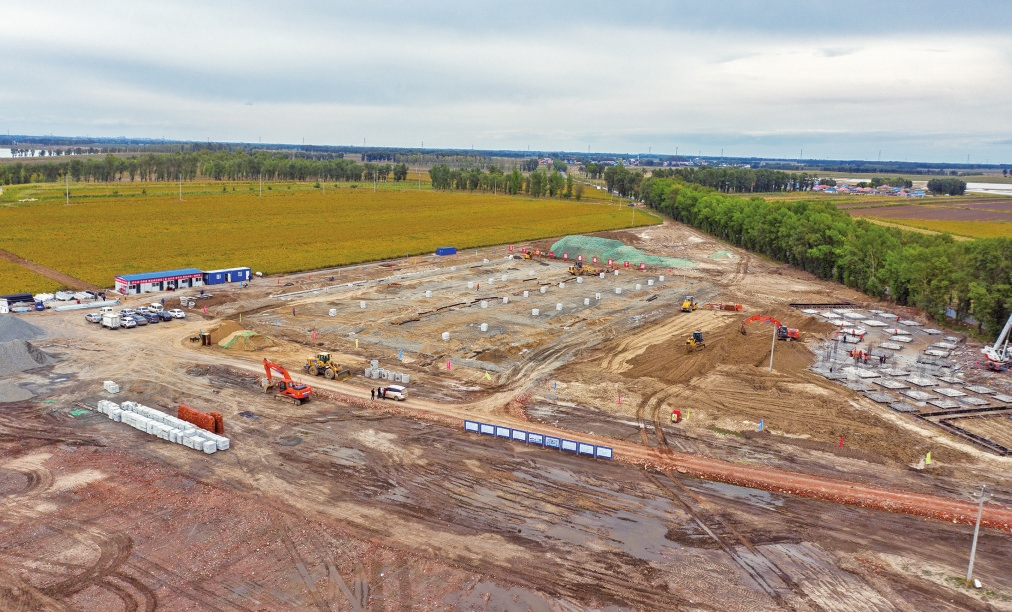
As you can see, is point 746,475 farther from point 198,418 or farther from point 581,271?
point 581,271

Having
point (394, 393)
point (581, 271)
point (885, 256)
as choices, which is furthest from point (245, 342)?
point (885, 256)

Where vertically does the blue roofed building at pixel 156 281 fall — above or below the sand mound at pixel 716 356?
above

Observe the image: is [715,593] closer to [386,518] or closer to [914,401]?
[386,518]

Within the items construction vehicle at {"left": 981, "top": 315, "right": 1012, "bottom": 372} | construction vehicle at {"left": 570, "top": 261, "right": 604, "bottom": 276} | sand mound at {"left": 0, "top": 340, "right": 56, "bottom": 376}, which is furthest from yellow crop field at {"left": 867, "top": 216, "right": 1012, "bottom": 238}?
sand mound at {"left": 0, "top": 340, "right": 56, "bottom": 376}

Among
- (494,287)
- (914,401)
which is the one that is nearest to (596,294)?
(494,287)

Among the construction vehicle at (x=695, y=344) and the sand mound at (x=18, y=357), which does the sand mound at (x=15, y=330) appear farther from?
the construction vehicle at (x=695, y=344)

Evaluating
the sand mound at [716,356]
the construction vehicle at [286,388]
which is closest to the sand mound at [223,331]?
the construction vehicle at [286,388]
